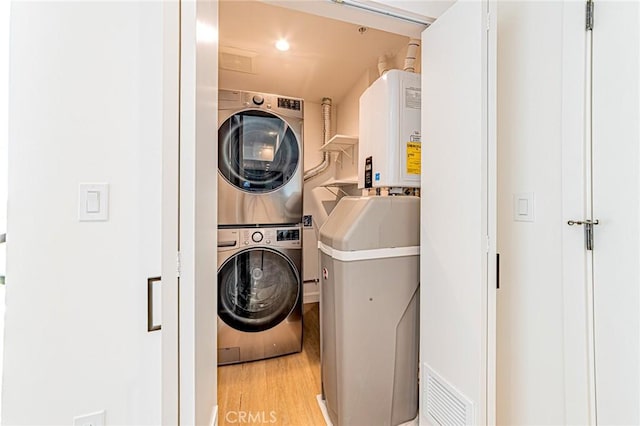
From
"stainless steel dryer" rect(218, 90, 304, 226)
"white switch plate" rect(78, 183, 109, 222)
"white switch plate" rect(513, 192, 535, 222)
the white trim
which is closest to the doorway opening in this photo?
"stainless steel dryer" rect(218, 90, 304, 226)

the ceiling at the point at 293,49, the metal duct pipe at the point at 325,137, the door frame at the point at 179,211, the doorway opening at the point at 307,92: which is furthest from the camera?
the metal duct pipe at the point at 325,137

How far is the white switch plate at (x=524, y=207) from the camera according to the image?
1.12 metres

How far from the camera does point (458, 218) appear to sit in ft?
3.75

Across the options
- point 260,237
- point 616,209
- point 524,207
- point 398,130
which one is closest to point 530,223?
point 524,207

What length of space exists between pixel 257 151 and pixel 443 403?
1.84m

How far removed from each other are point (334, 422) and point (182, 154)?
4.94ft

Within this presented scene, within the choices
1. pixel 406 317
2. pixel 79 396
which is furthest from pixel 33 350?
pixel 406 317

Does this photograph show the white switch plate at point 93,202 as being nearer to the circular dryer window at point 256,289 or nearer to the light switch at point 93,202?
the light switch at point 93,202

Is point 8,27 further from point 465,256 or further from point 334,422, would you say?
point 334,422

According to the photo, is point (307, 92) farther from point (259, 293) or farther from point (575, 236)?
point (575, 236)

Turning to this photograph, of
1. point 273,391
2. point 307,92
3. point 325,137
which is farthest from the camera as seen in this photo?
point 325,137

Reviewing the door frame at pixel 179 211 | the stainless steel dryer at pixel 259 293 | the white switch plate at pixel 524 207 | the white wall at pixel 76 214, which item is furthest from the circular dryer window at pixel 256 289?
the white switch plate at pixel 524 207

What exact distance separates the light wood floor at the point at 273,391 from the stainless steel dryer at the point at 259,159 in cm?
104

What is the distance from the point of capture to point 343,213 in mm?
1509
